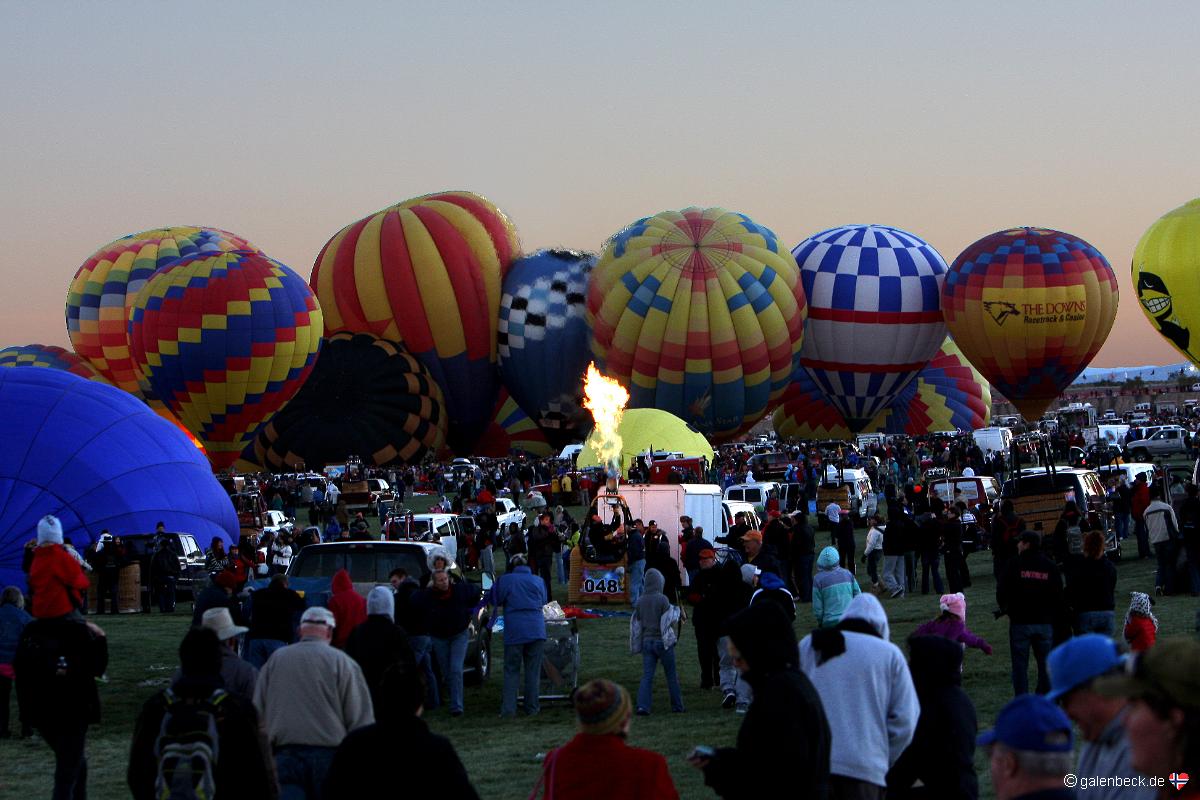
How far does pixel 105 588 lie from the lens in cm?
2361

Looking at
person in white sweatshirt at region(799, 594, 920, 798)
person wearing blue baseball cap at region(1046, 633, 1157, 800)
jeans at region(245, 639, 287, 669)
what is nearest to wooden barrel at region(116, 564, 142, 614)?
jeans at region(245, 639, 287, 669)

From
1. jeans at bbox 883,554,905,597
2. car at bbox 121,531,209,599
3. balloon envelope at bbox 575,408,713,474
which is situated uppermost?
balloon envelope at bbox 575,408,713,474

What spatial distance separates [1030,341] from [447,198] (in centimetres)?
1830

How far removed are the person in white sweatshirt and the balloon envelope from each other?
103 ft

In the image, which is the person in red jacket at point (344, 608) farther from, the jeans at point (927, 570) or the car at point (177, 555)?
the car at point (177, 555)

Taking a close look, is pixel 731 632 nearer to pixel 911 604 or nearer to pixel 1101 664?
pixel 1101 664

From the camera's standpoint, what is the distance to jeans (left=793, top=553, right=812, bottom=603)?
21.5 m

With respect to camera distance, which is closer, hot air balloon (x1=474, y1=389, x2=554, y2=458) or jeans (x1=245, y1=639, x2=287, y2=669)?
jeans (x1=245, y1=639, x2=287, y2=669)

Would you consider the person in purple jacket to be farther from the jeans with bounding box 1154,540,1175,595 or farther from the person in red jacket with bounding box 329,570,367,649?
the jeans with bounding box 1154,540,1175,595

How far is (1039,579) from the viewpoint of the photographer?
11.4m

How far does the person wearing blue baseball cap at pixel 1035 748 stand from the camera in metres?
4.23

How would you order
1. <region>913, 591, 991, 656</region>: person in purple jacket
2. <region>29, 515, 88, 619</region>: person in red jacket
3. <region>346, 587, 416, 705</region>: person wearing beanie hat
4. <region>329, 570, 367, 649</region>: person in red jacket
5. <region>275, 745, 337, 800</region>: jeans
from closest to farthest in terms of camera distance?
<region>275, 745, 337, 800</region>: jeans
<region>346, 587, 416, 705</region>: person wearing beanie hat
<region>913, 591, 991, 656</region>: person in purple jacket
<region>29, 515, 88, 619</region>: person in red jacket
<region>329, 570, 367, 649</region>: person in red jacket

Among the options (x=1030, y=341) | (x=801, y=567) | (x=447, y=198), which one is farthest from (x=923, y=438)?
(x=801, y=567)

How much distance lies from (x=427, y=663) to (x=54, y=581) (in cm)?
323
